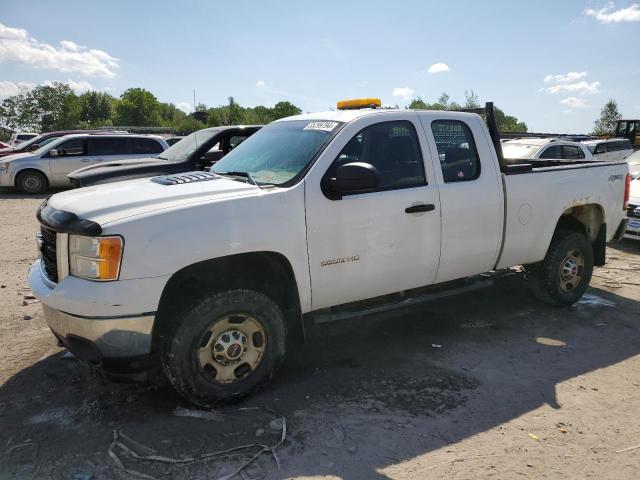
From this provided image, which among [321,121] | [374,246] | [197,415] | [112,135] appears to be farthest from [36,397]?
[112,135]

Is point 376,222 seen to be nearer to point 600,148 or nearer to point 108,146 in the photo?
point 108,146

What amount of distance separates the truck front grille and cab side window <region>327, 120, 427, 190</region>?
209cm

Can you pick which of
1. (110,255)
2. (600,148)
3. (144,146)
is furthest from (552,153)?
(144,146)

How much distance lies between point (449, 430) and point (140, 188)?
2.61m

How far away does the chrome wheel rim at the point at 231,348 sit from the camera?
10.8 feet

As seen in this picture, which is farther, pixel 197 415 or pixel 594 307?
pixel 594 307

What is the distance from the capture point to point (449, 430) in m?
3.17

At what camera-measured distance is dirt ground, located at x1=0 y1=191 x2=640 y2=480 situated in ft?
9.32

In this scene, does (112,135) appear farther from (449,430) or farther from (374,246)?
(449,430)

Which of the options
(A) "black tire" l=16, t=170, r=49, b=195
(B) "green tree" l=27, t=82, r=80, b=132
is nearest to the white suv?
(A) "black tire" l=16, t=170, r=49, b=195

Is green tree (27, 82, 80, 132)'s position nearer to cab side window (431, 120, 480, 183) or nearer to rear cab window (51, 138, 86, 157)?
rear cab window (51, 138, 86, 157)

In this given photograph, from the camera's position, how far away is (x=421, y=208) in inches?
155

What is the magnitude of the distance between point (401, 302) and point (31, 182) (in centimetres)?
1399

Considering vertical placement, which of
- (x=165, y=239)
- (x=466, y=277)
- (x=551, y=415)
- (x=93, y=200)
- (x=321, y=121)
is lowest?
(x=551, y=415)
